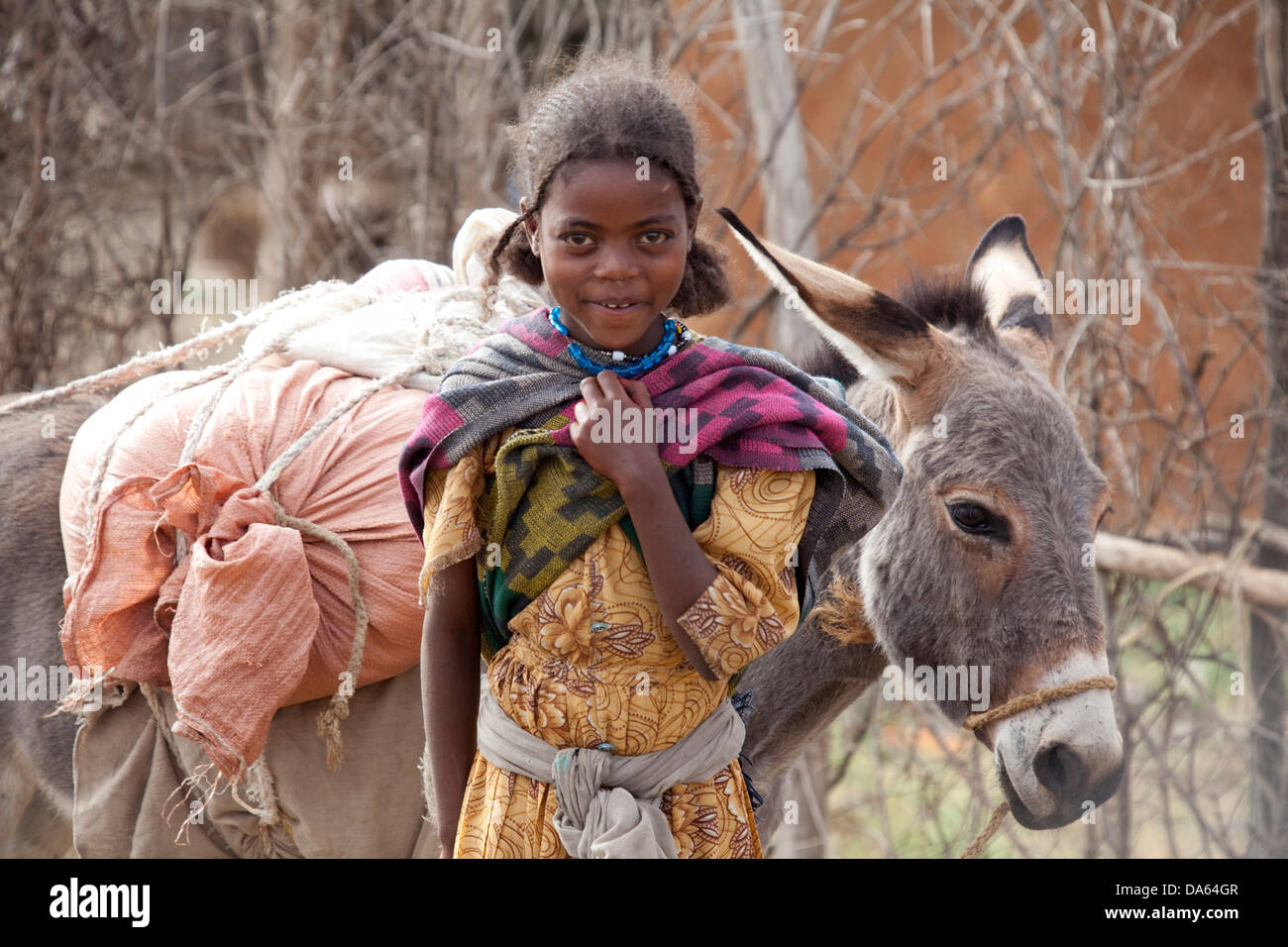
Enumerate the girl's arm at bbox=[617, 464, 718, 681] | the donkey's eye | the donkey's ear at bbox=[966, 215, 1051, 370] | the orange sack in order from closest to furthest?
the girl's arm at bbox=[617, 464, 718, 681] < the orange sack < the donkey's eye < the donkey's ear at bbox=[966, 215, 1051, 370]

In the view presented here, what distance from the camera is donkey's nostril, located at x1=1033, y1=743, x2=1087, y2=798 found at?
2.04 m

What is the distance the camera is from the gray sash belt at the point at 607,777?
1580mm

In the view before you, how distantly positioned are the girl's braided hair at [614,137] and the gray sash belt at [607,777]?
0.67m

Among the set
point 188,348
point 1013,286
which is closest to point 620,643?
point 188,348

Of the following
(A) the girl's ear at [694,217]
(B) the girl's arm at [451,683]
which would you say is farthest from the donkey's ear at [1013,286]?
(B) the girl's arm at [451,683]

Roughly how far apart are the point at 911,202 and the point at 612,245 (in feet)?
16.9

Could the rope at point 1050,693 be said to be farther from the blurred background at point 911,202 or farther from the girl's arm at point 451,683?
the blurred background at point 911,202

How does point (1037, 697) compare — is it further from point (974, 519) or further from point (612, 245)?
point (612, 245)

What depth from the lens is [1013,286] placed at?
279 centimetres

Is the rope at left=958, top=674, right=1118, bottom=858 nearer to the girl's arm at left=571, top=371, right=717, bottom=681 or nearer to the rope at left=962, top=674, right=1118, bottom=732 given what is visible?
the rope at left=962, top=674, right=1118, bottom=732

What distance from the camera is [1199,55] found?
5727mm

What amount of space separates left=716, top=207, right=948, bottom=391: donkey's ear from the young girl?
0.44 m

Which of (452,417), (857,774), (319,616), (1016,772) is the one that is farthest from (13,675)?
(857,774)

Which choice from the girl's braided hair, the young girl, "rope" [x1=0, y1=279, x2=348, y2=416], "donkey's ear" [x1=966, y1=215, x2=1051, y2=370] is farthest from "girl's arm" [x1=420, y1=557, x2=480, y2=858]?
"donkey's ear" [x1=966, y1=215, x2=1051, y2=370]
